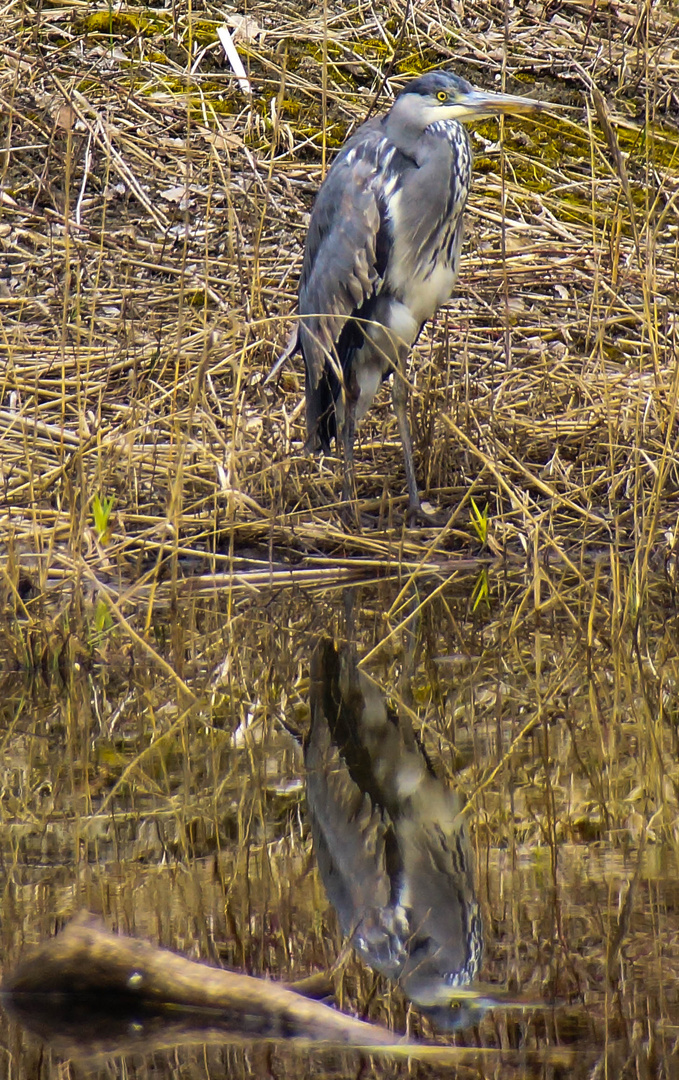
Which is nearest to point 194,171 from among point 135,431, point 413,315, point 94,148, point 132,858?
point 94,148

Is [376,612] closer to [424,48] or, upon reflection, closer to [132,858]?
[132,858]

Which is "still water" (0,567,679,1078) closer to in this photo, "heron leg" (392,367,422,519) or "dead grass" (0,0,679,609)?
"dead grass" (0,0,679,609)

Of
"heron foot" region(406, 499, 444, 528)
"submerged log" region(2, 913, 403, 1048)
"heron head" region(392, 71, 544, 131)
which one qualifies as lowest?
"heron foot" region(406, 499, 444, 528)

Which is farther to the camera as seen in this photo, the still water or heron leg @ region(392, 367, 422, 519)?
heron leg @ region(392, 367, 422, 519)

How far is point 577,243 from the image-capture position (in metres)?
6.69

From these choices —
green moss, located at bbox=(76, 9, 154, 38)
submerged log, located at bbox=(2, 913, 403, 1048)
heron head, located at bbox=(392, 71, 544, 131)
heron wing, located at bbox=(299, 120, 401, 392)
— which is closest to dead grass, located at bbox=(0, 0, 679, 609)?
→ green moss, located at bbox=(76, 9, 154, 38)

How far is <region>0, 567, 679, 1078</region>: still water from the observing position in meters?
1.86

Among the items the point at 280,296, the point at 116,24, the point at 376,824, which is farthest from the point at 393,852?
the point at 116,24

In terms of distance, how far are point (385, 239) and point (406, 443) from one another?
0.75m

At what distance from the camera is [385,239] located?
5.25 metres

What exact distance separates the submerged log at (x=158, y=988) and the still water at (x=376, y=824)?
29 millimetres

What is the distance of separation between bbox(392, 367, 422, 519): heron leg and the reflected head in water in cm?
166

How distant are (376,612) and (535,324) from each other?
252 centimetres

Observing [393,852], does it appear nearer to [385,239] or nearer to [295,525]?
[295,525]
